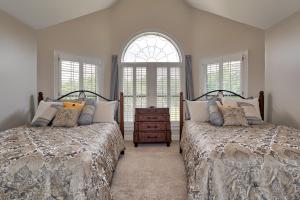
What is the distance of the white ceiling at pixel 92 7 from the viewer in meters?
3.27

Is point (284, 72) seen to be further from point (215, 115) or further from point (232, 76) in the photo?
point (232, 76)

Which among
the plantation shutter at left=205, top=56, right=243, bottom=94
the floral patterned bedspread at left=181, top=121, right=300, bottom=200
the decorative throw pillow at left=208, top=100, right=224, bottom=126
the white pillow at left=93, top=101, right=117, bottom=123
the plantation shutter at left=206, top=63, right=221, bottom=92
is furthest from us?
the plantation shutter at left=206, top=63, right=221, bottom=92

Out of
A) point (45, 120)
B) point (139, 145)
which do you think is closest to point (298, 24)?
point (139, 145)

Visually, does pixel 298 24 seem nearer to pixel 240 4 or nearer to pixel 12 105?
pixel 240 4

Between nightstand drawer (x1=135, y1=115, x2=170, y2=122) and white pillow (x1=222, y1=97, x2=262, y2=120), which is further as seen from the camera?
nightstand drawer (x1=135, y1=115, x2=170, y2=122)

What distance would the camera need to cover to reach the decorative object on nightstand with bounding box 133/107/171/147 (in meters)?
4.73

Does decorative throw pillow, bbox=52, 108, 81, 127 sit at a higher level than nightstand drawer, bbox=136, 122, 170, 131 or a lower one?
higher

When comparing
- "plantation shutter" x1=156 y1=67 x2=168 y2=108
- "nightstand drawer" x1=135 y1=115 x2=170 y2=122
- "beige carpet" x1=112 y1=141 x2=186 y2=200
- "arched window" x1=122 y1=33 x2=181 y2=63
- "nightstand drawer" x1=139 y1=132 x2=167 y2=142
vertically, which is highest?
"arched window" x1=122 y1=33 x2=181 y2=63

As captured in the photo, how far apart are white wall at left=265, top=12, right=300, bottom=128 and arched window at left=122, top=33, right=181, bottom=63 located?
2010 mm

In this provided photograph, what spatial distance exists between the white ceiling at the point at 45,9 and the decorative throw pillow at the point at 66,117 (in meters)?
1.46

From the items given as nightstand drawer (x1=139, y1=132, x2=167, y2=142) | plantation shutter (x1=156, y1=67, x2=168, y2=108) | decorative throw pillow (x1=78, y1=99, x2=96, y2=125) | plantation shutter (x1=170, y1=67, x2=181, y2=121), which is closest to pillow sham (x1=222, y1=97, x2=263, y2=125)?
nightstand drawer (x1=139, y1=132, x2=167, y2=142)

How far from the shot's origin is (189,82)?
17.4 ft

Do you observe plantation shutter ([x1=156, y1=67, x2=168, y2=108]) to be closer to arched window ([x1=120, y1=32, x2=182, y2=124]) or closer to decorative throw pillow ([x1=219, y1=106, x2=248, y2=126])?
arched window ([x1=120, y1=32, x2=182, y2=124])

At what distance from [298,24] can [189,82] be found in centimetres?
244
